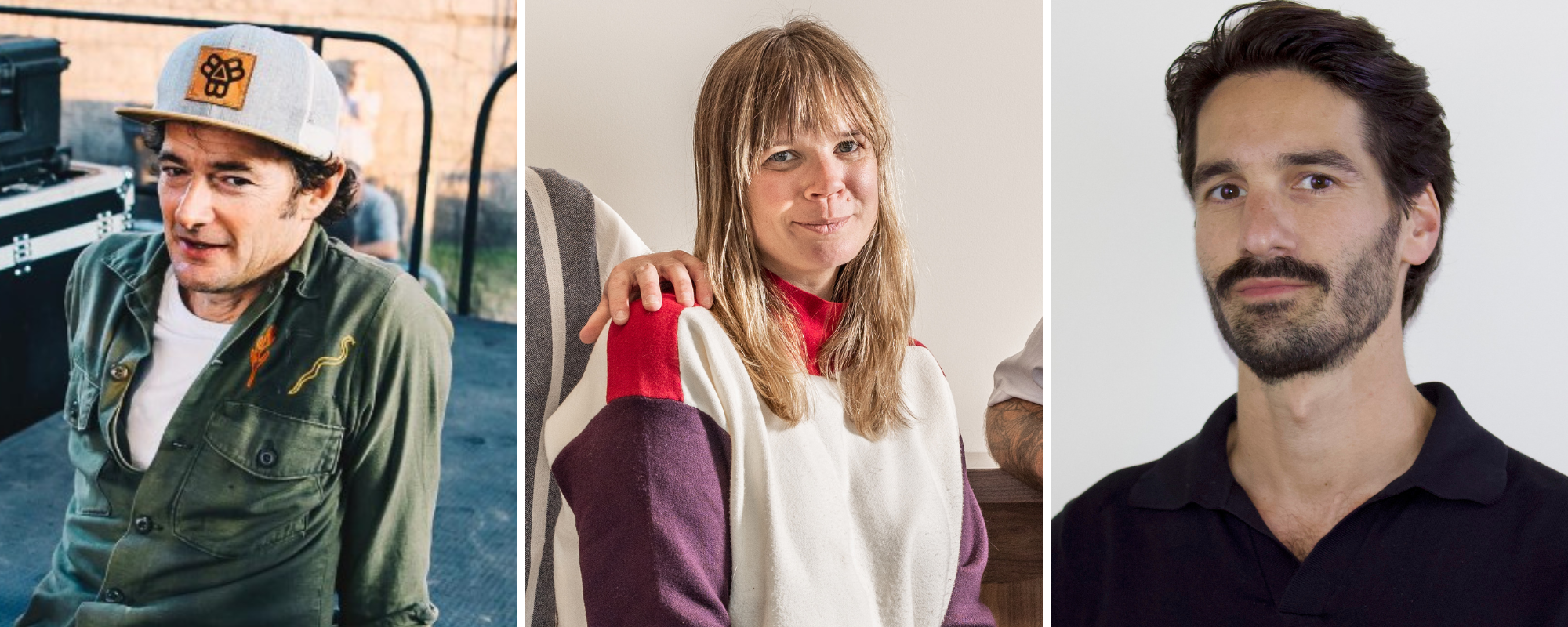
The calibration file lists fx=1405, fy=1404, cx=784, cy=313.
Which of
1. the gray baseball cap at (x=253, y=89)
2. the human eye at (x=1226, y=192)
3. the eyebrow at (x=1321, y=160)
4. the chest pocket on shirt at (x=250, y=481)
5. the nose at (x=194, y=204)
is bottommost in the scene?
the chest pocket on shirt at (x=250, y=481)

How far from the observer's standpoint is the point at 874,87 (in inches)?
73.2

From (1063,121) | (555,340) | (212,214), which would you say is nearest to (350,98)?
(212,214)

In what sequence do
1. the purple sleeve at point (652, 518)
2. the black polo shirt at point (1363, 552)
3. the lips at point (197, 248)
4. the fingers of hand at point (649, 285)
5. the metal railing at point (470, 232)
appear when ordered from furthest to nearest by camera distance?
1. the metal railing at point (470, 232)
2. the lips at point (197, 248)
3. the black polo shirt at point (1363, 552)
4. the fingers of hand at point (649, 285)
5. the purple sleeve at point (652, 518)

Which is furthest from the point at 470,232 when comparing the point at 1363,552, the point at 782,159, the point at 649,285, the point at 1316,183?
the point at 1363,552

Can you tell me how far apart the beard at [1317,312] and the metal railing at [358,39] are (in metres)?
1.16

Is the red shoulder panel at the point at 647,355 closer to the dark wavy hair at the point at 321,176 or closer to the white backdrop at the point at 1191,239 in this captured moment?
the dark wavy hair at the point at 321,176

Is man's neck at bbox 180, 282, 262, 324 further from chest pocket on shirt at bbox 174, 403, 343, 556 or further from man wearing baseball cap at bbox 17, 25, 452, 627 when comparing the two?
chest pocket on shirt at bbox 174, 403, 343, 556

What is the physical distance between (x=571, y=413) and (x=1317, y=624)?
1.02 metres

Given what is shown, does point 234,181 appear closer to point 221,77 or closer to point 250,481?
point 221,77

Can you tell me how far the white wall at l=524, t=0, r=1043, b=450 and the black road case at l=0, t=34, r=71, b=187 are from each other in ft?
2.13

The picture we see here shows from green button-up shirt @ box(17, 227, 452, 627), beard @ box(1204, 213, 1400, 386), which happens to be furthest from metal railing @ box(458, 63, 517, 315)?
beard @ box(1204, 213, 1400, 386)

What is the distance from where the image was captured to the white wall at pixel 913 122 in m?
1.90

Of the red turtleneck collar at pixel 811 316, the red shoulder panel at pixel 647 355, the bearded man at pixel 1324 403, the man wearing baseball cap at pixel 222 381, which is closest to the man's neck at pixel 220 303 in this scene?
the man wearing baseball cap at pixel 222 381

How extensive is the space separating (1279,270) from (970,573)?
23.0 inches
